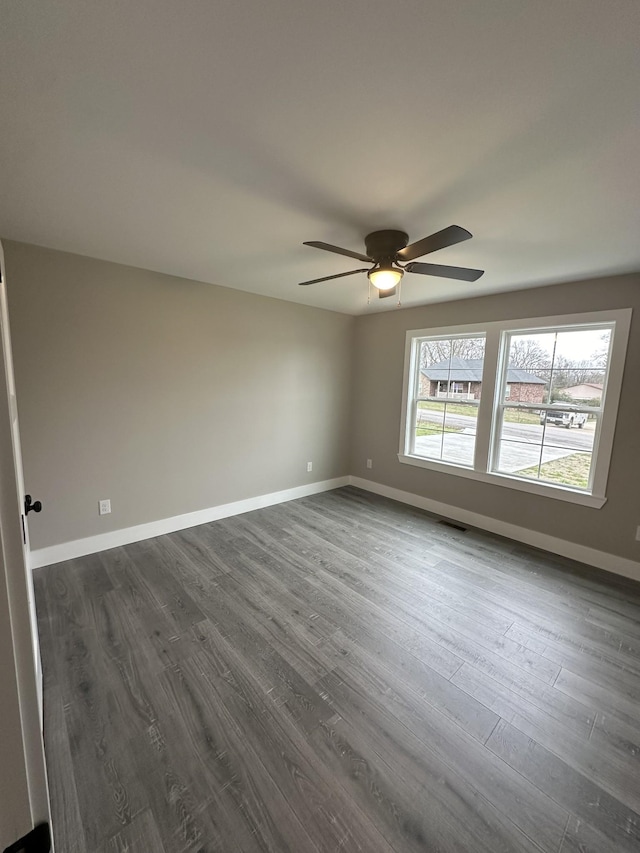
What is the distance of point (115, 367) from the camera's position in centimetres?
290

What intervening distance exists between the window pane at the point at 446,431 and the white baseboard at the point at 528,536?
55cm

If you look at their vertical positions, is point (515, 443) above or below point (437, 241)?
below

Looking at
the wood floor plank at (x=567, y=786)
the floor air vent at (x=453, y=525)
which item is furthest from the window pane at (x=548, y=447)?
the wood floor plank at (x=567, y=786)

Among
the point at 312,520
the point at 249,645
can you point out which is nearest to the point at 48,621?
the point at 249,645

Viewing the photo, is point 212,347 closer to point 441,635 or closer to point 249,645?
point 249,645

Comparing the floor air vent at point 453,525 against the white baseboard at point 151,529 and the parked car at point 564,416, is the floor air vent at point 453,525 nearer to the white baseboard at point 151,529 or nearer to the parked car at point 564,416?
the parked car at point 564,416

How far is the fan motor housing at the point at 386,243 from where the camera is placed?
204 cm

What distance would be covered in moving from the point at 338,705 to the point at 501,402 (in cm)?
302

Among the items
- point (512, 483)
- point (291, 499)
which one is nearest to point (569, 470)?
point (512, 483)

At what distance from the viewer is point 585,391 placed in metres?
2.98

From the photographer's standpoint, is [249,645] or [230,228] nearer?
[249,645]

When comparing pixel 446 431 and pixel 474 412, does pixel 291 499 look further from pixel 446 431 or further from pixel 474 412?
pixel 474 412

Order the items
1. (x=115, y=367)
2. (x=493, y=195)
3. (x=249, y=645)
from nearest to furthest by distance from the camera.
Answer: (x=493, y=195) < (x=249, y=645) < (x=115, y=367)

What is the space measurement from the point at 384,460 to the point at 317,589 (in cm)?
239
